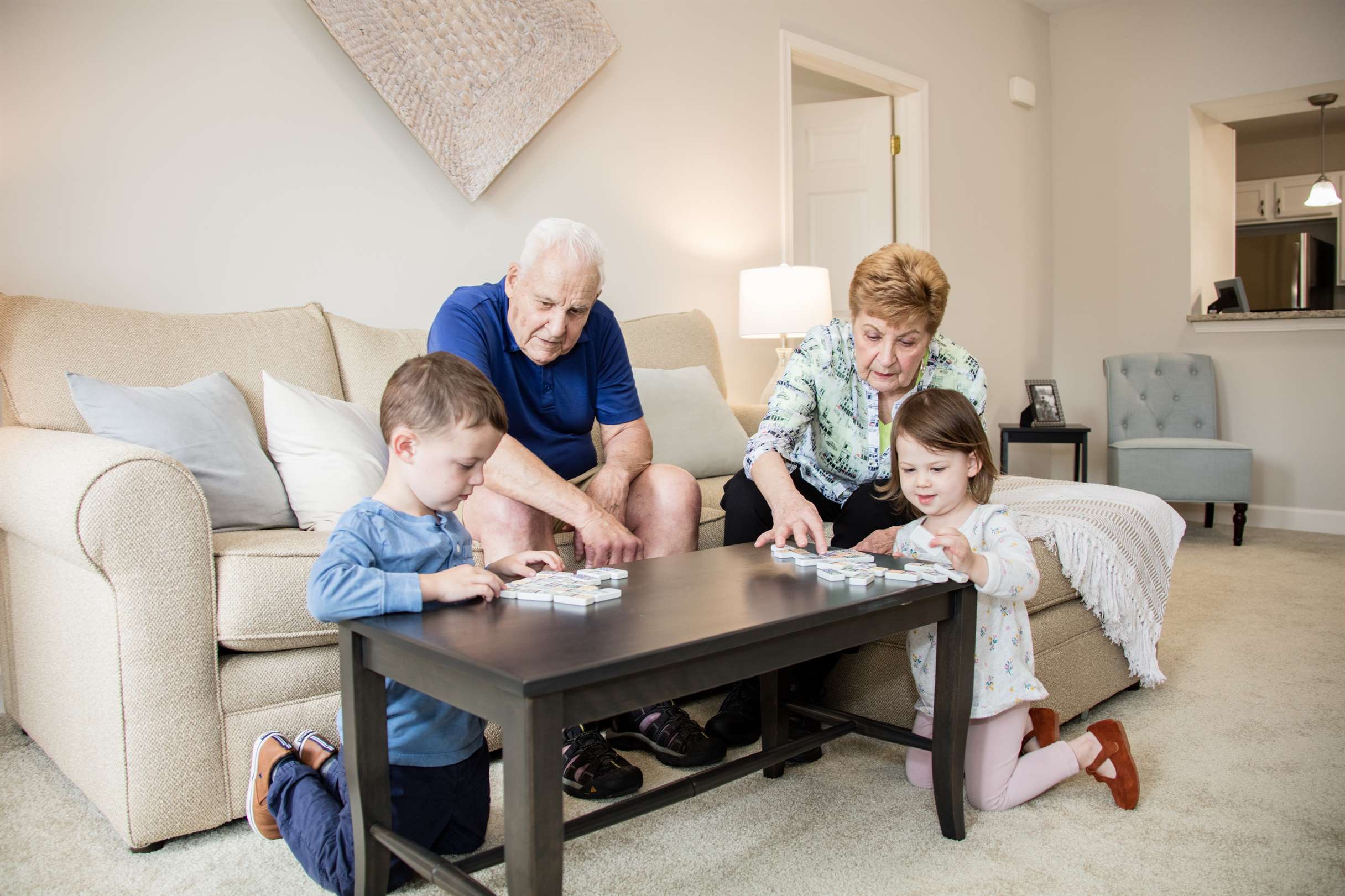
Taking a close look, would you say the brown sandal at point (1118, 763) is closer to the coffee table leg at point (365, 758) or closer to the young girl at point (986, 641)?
the young girl at point (986, 641)

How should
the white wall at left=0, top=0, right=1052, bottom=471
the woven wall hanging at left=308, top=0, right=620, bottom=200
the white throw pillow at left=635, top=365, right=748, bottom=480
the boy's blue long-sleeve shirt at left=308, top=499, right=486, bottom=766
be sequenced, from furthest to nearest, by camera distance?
the white throw pillow at left=635, top=365, right=748, bottom=480 < the woven wall hanging at left=308, top=0, right=620, bottom=200 < the white wall at left=0, top=0, right=1052, bottom=471 < the boy's blue long-sleeve shirt at left=308, top=499, right=486, bottom=766

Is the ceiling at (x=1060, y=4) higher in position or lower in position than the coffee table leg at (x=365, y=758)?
higher

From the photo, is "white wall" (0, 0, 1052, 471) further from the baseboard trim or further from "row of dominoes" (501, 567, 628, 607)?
the baseboard trim

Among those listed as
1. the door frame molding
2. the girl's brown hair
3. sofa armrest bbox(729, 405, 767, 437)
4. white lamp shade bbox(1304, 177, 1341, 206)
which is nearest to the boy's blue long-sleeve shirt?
the girl's brown hair

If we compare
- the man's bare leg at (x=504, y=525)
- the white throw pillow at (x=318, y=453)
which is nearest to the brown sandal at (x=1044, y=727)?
the man's bare leg at (x=504, y=525)

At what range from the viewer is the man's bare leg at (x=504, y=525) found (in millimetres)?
1786

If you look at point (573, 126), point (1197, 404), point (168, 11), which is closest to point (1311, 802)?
point (573, 126)

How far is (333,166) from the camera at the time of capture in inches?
105

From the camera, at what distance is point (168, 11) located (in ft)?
7.72

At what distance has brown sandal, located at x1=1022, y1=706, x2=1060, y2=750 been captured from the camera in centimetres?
181

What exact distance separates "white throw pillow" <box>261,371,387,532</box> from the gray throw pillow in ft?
0.13

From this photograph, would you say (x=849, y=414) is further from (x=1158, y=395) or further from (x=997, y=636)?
(x=1158, y=395)

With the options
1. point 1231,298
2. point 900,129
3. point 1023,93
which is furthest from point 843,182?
point 1231,298

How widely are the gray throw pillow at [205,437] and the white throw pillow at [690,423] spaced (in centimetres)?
115
